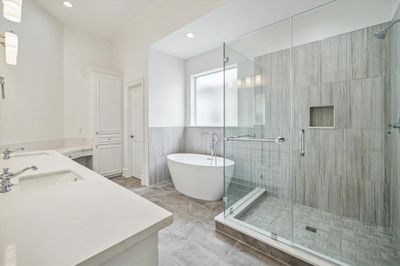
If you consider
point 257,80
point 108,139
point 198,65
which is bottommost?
point 108,139

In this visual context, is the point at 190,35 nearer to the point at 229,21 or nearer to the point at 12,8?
the point at 229,21

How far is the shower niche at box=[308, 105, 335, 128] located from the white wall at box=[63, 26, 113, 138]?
416 cm

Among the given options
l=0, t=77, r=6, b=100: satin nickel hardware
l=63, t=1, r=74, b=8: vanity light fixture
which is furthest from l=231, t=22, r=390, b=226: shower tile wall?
l=63, t=1, r=74, b=8: vanity light fixture

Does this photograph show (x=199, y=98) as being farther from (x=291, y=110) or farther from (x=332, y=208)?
(x=332, y=208)

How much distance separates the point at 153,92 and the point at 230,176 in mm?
2192

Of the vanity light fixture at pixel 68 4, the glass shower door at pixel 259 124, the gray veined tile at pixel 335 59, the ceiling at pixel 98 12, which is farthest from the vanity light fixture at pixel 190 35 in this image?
the vanity light fixture at pixel 68 4

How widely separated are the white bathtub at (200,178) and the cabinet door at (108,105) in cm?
181

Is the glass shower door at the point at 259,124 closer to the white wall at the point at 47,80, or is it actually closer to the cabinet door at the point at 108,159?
the cabinet door at the point at 108,159

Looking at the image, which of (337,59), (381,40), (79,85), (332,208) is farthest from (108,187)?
(79,85)

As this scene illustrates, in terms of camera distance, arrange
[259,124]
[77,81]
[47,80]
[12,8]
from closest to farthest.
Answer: [12,8]
[259,124]
[47,80]
[77,81]

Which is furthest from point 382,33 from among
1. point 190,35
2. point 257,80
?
point 190,35

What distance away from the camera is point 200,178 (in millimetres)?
2797

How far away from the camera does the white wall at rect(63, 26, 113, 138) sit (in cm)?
386

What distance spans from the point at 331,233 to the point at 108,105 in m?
4.41
